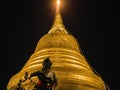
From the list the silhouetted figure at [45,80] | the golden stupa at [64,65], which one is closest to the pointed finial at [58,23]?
the golden stupa at [64,65]

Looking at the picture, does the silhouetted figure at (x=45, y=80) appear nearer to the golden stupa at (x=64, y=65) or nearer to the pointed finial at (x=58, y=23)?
the golden stupa at (x=64, y=65)

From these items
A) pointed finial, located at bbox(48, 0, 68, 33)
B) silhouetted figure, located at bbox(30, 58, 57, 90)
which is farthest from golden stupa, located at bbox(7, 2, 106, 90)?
silhouetted figure, located at bbox(30, 58, 57, 90)

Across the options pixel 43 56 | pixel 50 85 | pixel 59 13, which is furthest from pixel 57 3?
pixel 50 85

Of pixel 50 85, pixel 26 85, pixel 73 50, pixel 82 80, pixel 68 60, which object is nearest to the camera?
pixel 50 85

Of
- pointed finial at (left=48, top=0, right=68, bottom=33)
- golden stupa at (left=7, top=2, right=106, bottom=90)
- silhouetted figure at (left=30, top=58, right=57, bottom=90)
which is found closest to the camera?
silhouetted figure at (left=30, top=58, right=57, bottom=90)

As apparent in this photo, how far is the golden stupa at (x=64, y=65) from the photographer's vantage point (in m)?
11.7

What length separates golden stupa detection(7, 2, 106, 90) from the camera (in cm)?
1167

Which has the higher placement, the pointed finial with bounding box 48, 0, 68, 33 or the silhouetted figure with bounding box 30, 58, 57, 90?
the pointed finial with bounding box 48, 0, 68, 33

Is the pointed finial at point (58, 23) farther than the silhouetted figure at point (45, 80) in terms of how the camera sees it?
Yes

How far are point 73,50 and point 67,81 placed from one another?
8.25 ft

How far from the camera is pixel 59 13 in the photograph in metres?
17.3

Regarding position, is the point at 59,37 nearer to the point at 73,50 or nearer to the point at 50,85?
the point at 73,50

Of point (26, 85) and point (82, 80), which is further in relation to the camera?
point (82, 80)

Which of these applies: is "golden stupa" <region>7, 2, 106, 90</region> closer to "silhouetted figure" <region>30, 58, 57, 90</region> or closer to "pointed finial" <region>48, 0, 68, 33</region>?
"pointed finial" <region>48, 0, 68, 33</region>
